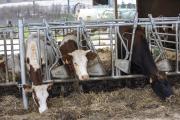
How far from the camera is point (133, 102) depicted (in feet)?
26.0

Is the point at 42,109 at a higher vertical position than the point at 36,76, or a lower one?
lower

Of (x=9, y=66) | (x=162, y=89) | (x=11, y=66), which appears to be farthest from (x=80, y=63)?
(x=9, y=66)

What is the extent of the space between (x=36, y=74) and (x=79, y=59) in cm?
81

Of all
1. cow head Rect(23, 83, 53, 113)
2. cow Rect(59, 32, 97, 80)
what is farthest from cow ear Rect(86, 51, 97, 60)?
cow head Rect(23, 83, 53, 113)

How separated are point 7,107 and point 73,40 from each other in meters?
1.80

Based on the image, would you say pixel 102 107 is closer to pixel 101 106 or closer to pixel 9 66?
pixel 101 106

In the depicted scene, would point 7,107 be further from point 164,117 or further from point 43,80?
point 164,117

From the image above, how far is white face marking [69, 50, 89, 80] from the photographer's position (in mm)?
7723

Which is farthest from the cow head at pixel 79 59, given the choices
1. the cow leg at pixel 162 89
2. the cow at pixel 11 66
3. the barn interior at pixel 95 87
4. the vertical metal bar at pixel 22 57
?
the cow leg at pixel 162 89

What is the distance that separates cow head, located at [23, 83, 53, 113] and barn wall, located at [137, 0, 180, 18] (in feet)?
20.7

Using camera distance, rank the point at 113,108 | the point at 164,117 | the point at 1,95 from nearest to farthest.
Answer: the point at 164,117
the point at 113,108
the point at 1,95

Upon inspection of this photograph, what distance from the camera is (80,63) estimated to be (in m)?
7.91

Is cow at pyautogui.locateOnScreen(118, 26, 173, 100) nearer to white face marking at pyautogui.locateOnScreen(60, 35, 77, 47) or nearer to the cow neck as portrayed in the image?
white face marking at pyautogui.locateOnScreen(60, 35, 77, 47)

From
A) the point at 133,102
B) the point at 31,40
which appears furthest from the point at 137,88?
the point at 31,40
